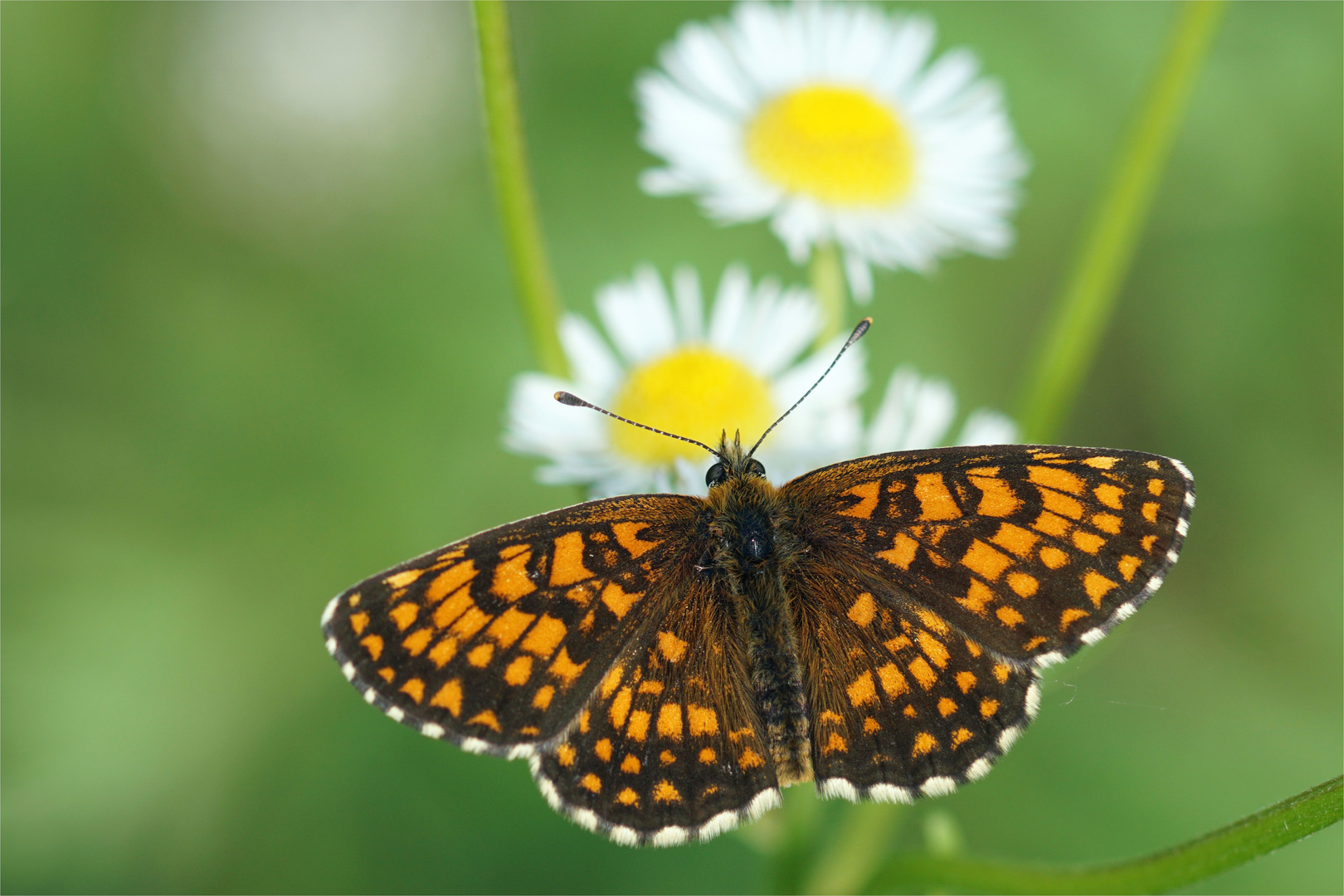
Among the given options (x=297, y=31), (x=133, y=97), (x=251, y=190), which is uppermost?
(x=297, y=31)

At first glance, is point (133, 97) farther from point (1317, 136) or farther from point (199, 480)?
point (1317, 136)

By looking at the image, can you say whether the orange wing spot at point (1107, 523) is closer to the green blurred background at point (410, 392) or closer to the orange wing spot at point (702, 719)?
the orange wing spot at point (702, 719)

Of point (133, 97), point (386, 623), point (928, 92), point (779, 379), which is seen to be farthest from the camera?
point (133, 97)

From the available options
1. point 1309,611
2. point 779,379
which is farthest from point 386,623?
point 1309,611

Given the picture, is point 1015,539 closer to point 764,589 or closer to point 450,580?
point 764,589

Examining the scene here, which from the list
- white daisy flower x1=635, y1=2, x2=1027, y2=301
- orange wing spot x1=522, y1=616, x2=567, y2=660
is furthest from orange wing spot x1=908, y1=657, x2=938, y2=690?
white daisy flower x1=635, y1=2, x2=1027, y2=301

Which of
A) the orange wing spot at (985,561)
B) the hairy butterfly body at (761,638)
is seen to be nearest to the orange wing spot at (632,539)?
the hairy butterfly body at (761,638)

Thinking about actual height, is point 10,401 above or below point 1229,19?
below
